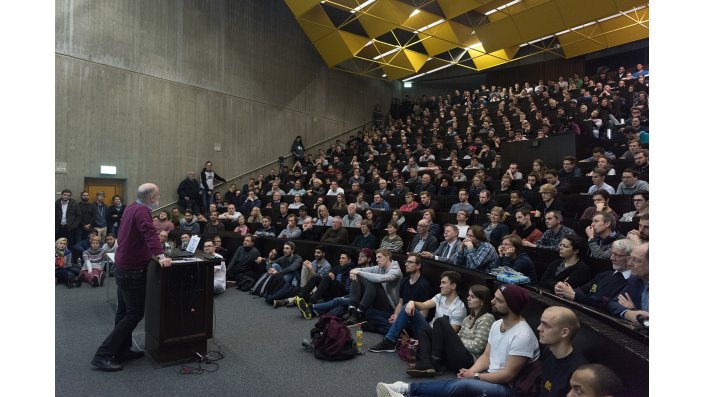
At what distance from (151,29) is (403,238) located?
9505 millimetres

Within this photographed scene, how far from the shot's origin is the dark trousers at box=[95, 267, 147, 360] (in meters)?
3.70

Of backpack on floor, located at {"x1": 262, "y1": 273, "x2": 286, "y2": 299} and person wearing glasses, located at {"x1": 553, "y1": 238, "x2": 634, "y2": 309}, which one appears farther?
backpack on floor, located at {"x1": 262, "y1": 273, "x2": 286, "y2": 299}

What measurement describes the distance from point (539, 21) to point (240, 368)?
45.3 feet

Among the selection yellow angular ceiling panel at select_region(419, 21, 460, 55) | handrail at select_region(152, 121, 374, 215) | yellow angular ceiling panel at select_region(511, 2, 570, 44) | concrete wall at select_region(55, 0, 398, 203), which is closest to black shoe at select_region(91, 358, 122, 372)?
concrete wall at select_region(55, 0, 398, 203)

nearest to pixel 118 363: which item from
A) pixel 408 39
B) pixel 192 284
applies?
pixel 192 284

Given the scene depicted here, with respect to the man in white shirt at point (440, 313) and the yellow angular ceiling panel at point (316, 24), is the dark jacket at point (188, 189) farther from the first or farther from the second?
the man in white shirt at point (440, 313)

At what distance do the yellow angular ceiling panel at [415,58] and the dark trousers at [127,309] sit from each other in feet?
47.6

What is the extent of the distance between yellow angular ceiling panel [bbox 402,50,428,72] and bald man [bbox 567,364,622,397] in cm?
1565

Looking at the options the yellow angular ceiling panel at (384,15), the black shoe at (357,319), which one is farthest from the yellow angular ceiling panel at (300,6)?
the black shoe at (357,319)

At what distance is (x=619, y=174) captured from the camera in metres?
6.47

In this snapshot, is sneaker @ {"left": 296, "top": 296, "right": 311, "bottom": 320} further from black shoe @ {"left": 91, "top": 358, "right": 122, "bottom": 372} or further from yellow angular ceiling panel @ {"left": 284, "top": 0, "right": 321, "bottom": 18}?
yellow angular ceiling panel @ {"left": 284, "top": 0, "right": 321, "bottom": 18}

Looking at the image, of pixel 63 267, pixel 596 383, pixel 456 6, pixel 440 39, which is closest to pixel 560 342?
pixel 596 383

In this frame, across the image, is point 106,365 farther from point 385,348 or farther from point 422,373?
point 422,373

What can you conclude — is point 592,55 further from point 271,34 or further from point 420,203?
point 420,203
